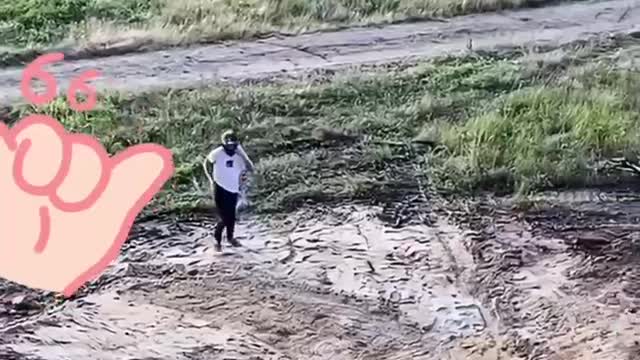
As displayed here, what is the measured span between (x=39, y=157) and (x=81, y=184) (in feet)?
0.43

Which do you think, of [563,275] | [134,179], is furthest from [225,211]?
[563,275]

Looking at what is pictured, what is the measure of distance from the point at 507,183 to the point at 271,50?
895mm

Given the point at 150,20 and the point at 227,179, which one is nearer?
the point at 227,179

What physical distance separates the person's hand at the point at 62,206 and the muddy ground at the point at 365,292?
57mm

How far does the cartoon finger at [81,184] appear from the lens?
2.58 meters

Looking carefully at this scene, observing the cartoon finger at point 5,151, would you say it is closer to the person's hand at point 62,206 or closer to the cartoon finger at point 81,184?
the person's hand at point 62,206

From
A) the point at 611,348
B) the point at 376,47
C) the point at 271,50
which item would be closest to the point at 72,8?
the point at 271,50

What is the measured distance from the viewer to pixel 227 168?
2730 millimetres

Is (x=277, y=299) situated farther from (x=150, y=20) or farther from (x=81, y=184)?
(x=150, y=20)

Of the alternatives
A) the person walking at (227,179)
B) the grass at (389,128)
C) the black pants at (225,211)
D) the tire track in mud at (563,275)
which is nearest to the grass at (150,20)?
the grass at (389,128)

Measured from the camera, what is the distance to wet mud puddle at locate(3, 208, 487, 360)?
8.25 ft

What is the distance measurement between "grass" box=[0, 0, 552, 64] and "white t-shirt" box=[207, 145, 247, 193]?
0.86m

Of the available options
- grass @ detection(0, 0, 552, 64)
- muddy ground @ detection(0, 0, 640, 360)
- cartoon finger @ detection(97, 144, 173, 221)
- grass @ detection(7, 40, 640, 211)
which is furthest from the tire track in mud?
grass @ detection(0, 0, 552, 64)

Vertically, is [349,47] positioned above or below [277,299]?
above
